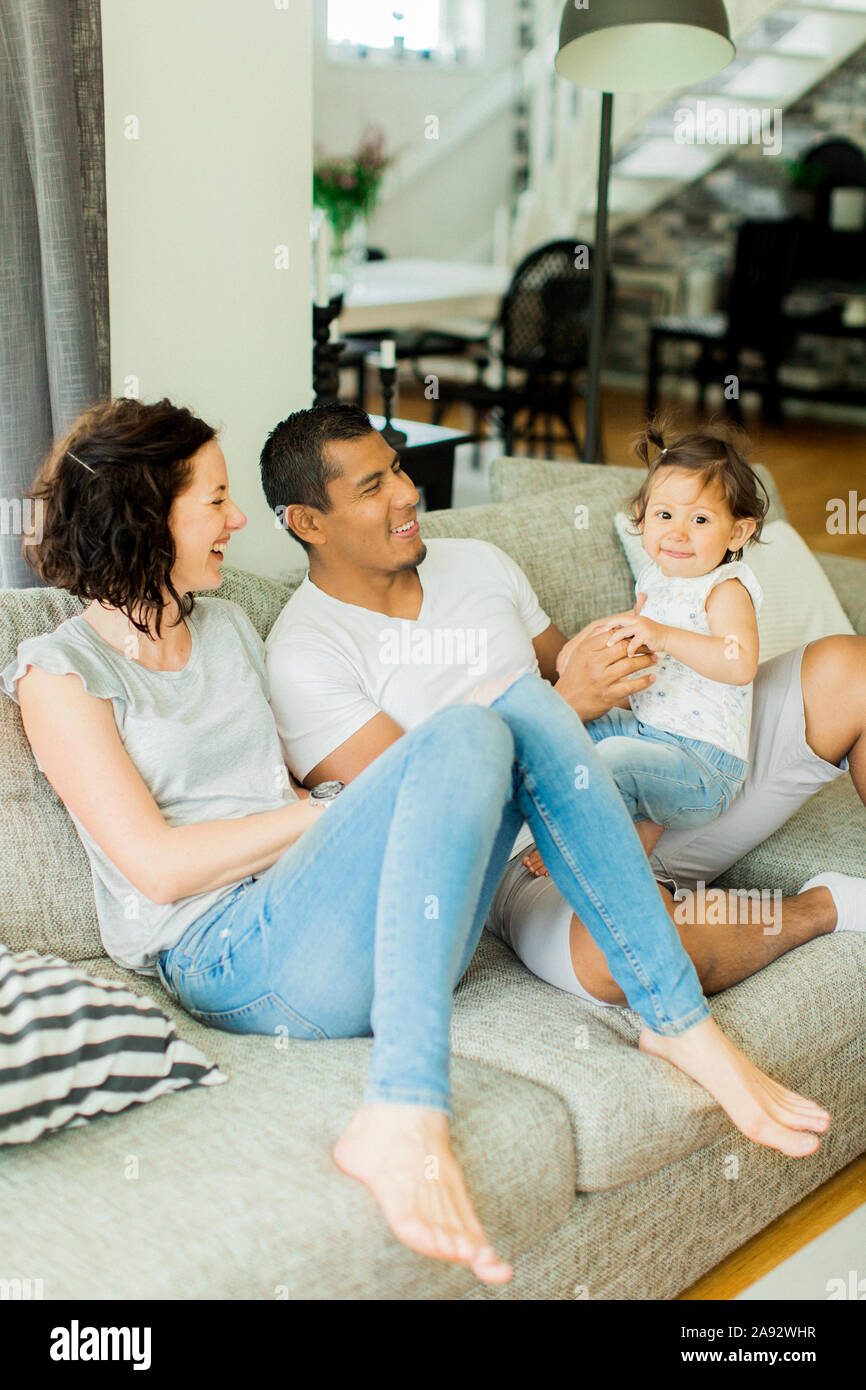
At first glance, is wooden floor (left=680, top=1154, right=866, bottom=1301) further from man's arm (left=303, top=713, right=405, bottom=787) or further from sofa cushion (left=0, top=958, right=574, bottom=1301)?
man's arm (left=303, top=713, right=405, bottom=787)

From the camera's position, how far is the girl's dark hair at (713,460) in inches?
71.5

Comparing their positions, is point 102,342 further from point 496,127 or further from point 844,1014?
point 496,127

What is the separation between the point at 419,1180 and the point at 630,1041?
0.42 meters

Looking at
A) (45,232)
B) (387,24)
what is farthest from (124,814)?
(387,24)

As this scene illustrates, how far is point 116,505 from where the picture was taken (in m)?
1.43

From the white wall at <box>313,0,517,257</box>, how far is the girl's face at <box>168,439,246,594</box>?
573 cm

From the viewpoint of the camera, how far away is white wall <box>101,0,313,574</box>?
7.18 ft

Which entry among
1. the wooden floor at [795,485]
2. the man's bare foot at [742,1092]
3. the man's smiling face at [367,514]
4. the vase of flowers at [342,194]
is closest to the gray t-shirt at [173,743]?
the man's smiling face at [367,514]

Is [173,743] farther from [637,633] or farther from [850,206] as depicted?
[850,206]

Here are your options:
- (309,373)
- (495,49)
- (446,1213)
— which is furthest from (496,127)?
(446,1213)

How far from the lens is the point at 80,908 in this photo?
60.5 inches

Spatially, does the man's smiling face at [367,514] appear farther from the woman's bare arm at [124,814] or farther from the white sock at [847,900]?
the white sock at [847,900]

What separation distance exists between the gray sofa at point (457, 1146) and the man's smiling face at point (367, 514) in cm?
14
